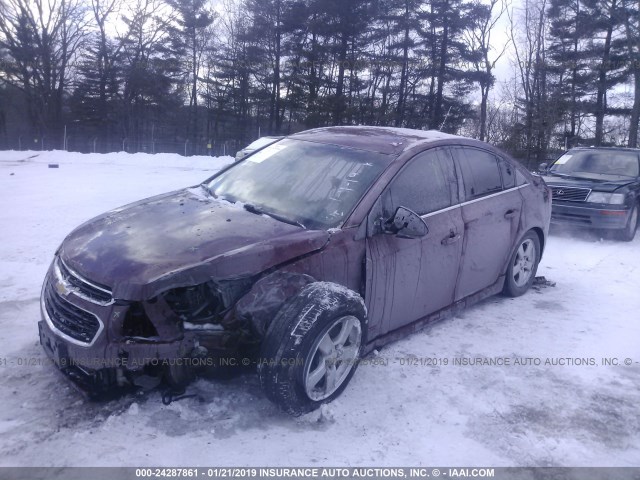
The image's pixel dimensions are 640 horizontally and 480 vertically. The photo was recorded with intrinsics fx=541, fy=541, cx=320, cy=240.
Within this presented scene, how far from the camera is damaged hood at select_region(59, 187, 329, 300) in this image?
2924mm

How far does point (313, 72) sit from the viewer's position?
35.4 m

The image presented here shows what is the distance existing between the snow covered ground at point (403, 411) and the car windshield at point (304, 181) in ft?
3.81

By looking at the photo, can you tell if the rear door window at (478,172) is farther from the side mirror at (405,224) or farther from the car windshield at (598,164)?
the car windshield at (598,164)

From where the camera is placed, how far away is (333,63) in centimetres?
3497

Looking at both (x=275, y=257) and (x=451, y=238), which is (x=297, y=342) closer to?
(x=275, y=257)

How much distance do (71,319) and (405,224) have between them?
2141 millimetres

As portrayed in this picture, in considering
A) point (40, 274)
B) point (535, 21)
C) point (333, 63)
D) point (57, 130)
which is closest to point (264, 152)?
point (40, 274)

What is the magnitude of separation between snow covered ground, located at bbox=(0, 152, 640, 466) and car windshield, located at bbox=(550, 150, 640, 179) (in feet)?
16.3

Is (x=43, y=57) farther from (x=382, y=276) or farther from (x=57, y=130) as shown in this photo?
(x=382, y=276)

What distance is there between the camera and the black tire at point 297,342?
2.98 m

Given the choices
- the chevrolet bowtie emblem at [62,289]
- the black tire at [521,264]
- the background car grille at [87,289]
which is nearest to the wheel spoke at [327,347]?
the background car grille at [87,289]

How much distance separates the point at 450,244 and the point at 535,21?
3807cm

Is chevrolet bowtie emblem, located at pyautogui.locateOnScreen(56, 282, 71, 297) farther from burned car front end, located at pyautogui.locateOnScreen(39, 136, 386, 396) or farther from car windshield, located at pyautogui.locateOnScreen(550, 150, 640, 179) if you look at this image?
car windshield, located at pyautogui.locateOnScreen(550, 150, 640, 179)

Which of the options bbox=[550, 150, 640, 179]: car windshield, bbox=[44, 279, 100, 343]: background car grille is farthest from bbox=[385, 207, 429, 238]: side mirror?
bbox=[550, 150, 640, 179]: car windshield
